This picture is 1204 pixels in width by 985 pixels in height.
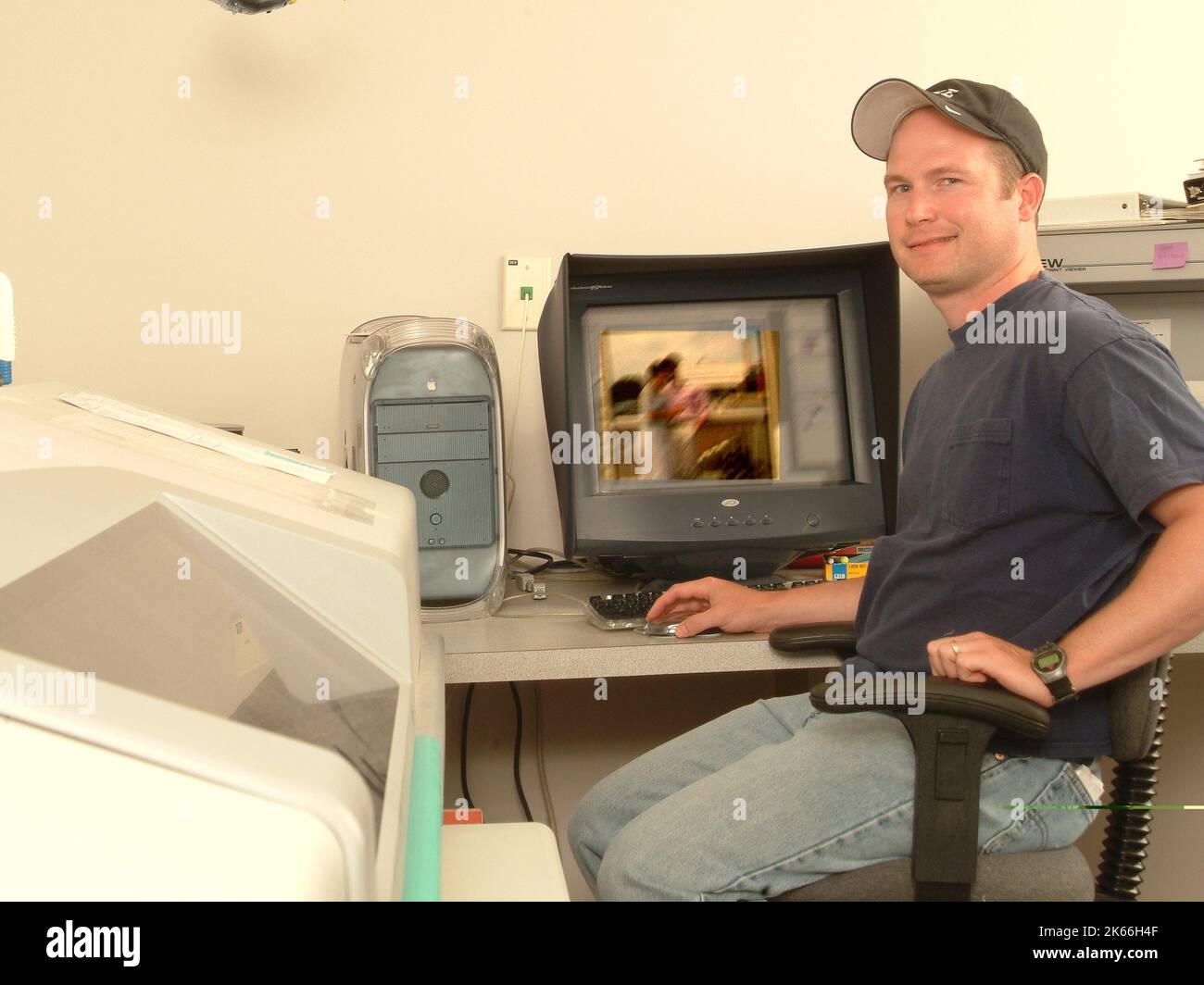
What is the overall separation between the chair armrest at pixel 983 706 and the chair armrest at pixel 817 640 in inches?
13.4

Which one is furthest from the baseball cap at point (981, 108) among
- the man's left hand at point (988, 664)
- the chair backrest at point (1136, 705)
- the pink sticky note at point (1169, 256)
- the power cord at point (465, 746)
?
the power cord at point (465, 746)

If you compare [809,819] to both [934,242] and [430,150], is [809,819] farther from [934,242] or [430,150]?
[430,150]

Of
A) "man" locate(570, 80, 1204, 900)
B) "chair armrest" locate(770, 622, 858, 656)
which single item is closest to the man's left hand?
"man" locate(570, 80, 1204, 900)

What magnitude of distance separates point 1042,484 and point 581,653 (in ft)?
1.90

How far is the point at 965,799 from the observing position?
1.10 meters

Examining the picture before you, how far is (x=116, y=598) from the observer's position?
0.60 m

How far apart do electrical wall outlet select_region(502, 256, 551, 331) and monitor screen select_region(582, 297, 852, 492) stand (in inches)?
10.8

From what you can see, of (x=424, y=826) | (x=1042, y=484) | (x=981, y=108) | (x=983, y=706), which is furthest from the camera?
Answer: (x=981, y=108)

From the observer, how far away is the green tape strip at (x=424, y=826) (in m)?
0.51

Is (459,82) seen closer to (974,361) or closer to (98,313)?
(98,313)

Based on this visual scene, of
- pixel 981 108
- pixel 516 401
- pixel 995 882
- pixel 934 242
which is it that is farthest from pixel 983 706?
pixel 516 401

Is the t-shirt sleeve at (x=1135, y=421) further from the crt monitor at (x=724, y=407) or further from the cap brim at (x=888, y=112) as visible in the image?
the crt monitor at (x=724, y=407)

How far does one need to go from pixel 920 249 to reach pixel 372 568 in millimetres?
997

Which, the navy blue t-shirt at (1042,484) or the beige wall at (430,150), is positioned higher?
the beige wall at (430,150)
